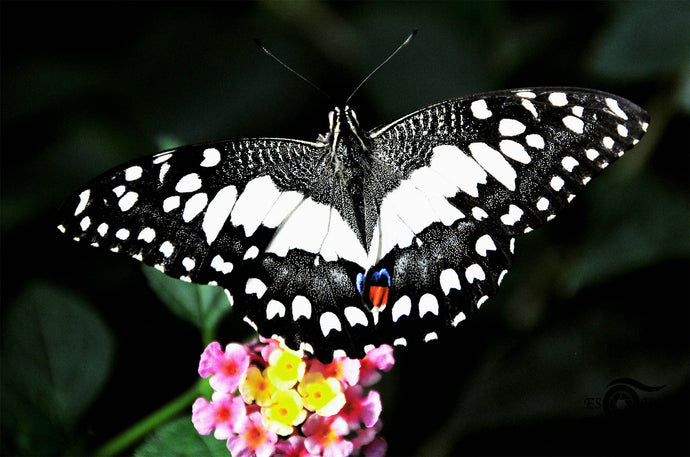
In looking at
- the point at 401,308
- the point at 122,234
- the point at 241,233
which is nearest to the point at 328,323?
the point at 401,308

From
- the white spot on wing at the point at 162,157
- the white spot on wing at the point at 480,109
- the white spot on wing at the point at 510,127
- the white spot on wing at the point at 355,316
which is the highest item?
the white spot on wing at the point at 480,109

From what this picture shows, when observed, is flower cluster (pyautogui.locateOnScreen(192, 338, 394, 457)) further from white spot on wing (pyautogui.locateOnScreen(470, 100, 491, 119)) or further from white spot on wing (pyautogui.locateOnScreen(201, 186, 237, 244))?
white spot on wing (pyautogui.locateOnScreen(470, 100, 491, 119))

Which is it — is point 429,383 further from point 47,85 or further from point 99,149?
point 47,85

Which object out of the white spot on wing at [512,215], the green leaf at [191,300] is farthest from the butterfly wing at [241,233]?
the white spot on wing at [512,215]

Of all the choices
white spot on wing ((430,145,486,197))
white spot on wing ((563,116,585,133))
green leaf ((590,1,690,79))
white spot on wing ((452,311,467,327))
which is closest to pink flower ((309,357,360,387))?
white spot on wing ((452,311,467,327))

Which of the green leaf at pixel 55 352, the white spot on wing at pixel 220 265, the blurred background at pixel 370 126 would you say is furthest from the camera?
the blurred background at pixel 370 126

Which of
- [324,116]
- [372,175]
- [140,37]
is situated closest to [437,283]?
[372,175]

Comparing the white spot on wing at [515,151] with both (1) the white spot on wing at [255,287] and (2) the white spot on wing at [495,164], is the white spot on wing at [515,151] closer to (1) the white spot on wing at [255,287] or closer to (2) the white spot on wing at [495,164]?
(2) the white spot on wing at [495,164]
